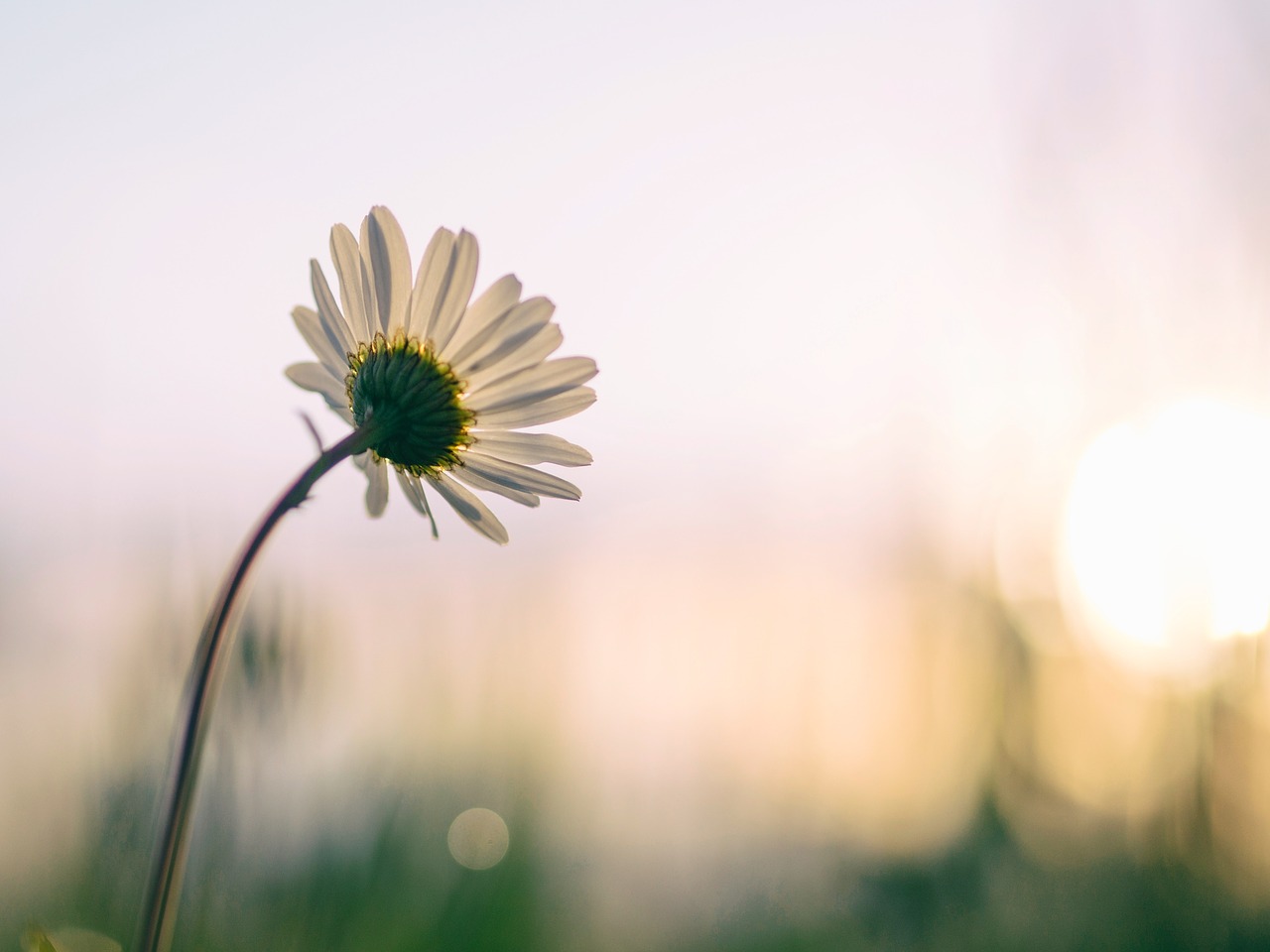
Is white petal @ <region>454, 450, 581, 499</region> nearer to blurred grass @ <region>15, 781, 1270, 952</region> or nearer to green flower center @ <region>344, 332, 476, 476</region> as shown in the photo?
green flower center @ <region>344, 332, 476, 476</region>

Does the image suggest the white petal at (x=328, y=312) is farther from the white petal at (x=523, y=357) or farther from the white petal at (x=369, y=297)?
the white petal at (x=523, y=357)

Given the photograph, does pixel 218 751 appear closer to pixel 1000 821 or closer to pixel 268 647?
pixel 268 647

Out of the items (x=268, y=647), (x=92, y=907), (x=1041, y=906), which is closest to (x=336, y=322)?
(x=268, y=647)

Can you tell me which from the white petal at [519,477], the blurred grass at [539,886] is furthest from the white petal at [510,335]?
the blurred grass at [539,886]

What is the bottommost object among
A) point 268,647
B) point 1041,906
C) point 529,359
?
point 1041,906

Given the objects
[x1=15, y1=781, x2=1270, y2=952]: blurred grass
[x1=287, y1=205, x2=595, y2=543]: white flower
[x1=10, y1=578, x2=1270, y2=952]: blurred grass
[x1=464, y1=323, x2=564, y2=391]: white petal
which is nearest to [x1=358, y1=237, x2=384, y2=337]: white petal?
[x1=287, y1=205, x2=595, y2=543]: white flower

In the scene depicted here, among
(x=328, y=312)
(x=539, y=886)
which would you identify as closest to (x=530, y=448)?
(x=328, y=312)

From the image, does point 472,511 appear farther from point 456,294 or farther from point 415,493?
point 456,294
